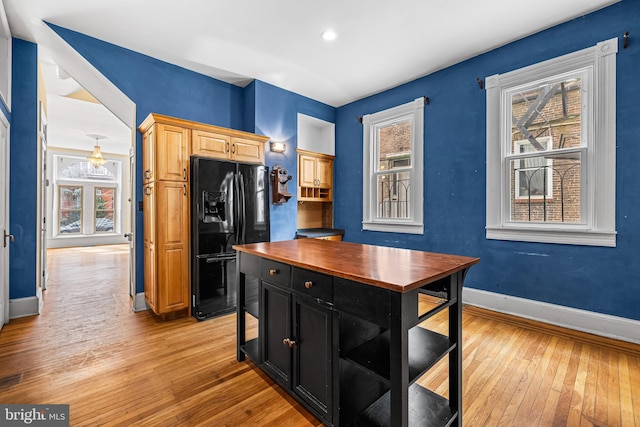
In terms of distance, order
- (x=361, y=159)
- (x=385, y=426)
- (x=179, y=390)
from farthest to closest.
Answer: (x=361, y=159) → (x=179, y=390) → (x=385, y=426)

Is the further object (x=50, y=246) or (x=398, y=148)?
(x=50, y=246)

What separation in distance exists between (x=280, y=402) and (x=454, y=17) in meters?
3.61

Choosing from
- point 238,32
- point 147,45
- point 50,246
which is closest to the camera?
point 238,32

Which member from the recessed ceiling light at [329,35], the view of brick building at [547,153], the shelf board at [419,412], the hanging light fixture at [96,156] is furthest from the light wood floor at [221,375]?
the hanging light fixture at [96,156]

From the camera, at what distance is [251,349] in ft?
7.44

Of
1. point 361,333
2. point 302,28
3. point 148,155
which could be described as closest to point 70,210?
point 148,155

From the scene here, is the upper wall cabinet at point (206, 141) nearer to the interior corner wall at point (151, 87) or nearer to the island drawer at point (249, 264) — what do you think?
the interior corner wall at point (151, 87)

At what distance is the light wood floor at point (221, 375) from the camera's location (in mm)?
1709

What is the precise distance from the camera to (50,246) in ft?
27.5

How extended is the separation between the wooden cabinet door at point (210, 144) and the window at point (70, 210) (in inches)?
323

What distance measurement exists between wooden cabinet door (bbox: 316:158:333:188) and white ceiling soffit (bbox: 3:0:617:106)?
1546 millimetres

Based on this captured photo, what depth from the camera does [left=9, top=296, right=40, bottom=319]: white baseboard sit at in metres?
3.09

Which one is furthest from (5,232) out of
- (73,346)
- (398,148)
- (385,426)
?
(398,148)

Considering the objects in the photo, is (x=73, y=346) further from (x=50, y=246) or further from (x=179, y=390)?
(x=50, y=246)
